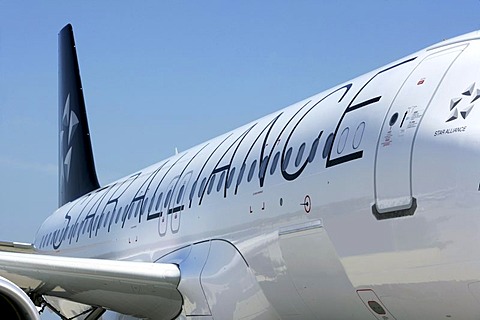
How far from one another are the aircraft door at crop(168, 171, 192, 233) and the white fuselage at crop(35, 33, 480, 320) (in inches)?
3.1

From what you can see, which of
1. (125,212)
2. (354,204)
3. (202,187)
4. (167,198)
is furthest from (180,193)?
(354,204)

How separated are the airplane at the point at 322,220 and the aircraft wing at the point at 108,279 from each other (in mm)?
18

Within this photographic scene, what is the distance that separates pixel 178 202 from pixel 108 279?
4.73 ft

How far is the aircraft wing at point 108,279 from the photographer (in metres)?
9.81

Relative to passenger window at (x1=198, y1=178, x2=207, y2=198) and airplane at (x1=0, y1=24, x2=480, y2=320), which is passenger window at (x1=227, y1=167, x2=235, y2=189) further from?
passenger window at (x1=198, y1=178, x2=207, y2=198)

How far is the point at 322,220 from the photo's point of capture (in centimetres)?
705

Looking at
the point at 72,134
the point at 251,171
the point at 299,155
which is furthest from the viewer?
the point at 72,134

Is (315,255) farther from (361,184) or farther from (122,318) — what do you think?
(122,318)

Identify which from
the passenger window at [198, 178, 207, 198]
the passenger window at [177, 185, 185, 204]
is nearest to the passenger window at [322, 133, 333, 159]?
the passenger window at [198, 178, 207, 198]

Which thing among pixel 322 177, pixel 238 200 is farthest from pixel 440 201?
pixel 238 200

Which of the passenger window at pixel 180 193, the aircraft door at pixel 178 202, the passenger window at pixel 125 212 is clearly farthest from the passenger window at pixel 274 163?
the passenger window at pixel 125 212

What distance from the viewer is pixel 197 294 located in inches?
370

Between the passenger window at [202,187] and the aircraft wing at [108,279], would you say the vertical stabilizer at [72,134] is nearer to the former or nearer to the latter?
the aircraft wing at [108,279]

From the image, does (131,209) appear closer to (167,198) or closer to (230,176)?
(167,198)
